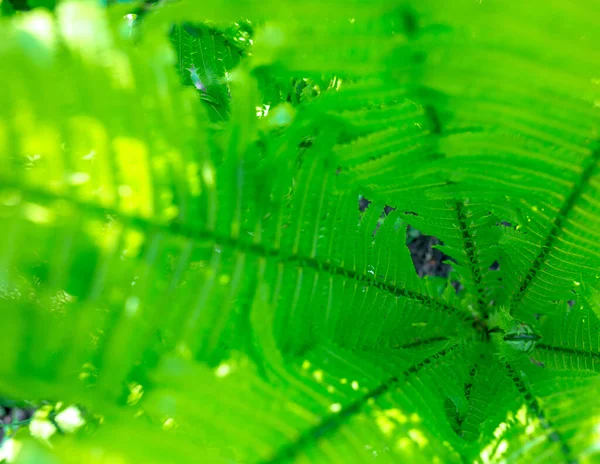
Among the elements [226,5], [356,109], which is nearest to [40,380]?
[226,5]

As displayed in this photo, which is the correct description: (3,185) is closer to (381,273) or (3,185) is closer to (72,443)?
(72,443)

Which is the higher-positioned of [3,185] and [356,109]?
[356,109]

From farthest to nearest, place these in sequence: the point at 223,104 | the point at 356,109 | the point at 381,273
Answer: the point at 223,104 → the point at 381,273 → the point at 356,109

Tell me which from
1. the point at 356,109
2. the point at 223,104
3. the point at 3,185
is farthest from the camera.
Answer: the point at 223,104

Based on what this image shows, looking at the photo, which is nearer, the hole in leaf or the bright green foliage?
the bright green foliage

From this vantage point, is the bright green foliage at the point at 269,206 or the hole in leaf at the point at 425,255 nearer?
the bright green foliage at the point at 269,206

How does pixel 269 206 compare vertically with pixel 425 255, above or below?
Answer: below

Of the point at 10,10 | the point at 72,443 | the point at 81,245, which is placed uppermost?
the point at 10,10

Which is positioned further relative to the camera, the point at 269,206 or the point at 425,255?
the point at 425,255
